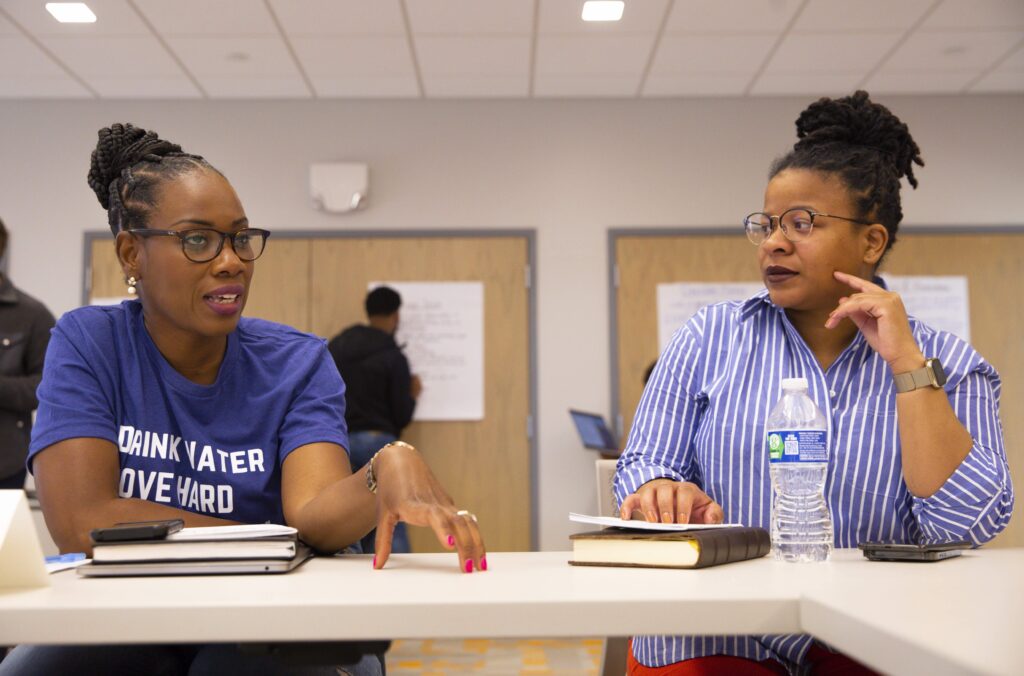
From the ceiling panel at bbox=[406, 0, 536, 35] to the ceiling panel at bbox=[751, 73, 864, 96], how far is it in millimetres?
1428

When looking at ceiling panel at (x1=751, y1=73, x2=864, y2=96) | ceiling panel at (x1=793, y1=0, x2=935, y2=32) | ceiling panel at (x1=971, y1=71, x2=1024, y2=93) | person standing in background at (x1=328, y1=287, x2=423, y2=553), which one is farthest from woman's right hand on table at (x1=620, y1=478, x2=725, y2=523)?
ceiling panel at (x1=971, y1=71, x2=1024, y2=93)

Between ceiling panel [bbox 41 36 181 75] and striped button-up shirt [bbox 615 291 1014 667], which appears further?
ceiling panel [bbox 41 36 181 75]

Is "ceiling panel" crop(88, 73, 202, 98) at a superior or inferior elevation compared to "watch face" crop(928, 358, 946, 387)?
superior

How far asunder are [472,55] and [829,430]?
11.3 feet

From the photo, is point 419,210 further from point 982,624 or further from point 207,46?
point 982,624

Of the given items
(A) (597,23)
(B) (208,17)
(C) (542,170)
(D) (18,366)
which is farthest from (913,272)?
(D) (18,366)

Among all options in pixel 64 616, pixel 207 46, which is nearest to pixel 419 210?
pixel 207 46

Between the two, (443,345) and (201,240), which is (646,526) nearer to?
(201,240)

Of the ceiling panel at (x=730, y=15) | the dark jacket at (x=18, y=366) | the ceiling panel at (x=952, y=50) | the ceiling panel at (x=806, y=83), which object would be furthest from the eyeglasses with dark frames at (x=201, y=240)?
the ceiling panel at (x=806, y=83)

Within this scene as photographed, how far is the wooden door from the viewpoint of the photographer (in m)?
5.20

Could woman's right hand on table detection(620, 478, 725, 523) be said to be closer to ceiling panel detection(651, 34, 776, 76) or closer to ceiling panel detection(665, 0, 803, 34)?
ceiling panel detection(665, 0, 803, 34)

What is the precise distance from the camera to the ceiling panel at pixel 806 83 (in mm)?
4961

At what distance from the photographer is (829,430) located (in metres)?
1.59

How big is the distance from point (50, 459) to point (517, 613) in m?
0.86
